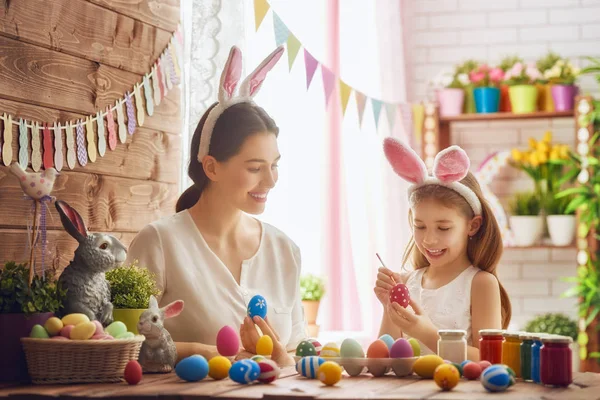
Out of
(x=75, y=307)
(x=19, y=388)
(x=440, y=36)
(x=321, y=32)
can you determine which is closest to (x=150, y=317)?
(x=75, y=307)

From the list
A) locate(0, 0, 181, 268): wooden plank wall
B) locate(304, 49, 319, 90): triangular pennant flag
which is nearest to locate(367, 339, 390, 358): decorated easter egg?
locate(0, 0, 181, 268): wooden plank wall

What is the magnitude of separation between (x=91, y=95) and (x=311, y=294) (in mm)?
1594

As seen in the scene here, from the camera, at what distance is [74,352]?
5.74 ft

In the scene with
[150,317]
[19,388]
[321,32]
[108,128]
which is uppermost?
[321,32]

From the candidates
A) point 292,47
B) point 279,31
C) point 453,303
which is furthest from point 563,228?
point 453,303

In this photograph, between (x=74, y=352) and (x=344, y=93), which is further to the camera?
(x=344, y=93)

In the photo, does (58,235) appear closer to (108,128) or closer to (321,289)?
(108,128)

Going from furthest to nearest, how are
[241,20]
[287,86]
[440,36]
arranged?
[440,36]
[287,86]
[241,20]

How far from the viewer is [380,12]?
461cm

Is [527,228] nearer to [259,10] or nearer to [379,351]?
[259,10]

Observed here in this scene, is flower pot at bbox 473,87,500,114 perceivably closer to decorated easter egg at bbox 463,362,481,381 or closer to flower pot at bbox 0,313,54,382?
decorated easter egg at bbox 463,362,481,381

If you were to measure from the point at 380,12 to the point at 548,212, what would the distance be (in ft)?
4.42

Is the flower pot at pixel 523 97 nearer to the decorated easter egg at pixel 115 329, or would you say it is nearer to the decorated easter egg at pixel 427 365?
the decorated easter egg at pixel 427 365

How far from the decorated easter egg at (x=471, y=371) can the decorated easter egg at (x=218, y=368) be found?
47 cm
